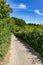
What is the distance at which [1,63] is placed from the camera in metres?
12.7

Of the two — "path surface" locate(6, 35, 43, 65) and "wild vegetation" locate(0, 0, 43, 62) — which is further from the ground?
"wild vegetation" locate(0, 0, 43, 62)

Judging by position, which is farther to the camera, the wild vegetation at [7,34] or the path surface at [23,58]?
the wild vegetation at [7,34]

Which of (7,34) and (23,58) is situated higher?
(7,34)

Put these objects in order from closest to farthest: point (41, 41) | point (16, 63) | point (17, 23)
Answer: point (16, 63) < point (41, 41) < point (17, 23)

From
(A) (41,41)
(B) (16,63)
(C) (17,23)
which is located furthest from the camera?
(C) (17,23)

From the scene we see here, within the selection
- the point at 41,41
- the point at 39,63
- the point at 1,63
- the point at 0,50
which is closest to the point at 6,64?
the point at 1,63

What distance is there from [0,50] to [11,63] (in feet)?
5.07

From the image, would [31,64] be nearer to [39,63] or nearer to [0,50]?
[39,63]

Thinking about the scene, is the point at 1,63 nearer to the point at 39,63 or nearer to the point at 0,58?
the point at 0,58

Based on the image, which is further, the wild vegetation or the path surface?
the wild vegetation

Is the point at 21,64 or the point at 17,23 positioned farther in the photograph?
the point at 17,23

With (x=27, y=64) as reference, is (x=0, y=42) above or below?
above

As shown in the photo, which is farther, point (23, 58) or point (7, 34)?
point (7, 34)

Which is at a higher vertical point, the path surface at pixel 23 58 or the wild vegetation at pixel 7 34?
the wild vegetation at pixel 7 34
